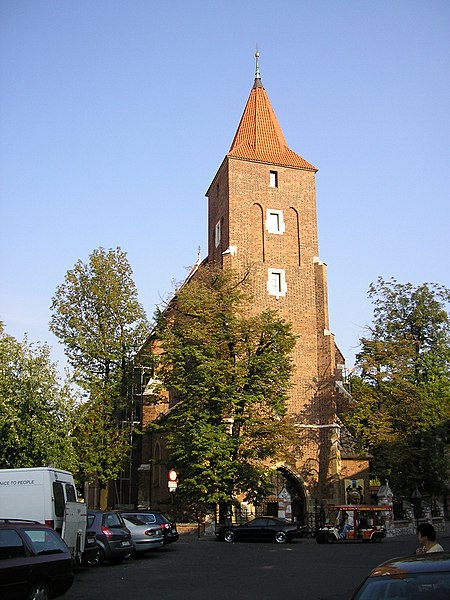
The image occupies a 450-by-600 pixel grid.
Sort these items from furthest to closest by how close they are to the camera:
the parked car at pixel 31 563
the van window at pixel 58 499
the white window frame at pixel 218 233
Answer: the white window frame at pixel 218 233 → the van window at pixel 58 499 → the parked car at pixel 31 563

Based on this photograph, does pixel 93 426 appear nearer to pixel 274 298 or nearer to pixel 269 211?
pixel 274 298

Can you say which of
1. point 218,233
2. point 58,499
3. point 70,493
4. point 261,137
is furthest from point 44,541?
point 261,137

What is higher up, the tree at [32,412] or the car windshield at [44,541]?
the tree at [32,412]

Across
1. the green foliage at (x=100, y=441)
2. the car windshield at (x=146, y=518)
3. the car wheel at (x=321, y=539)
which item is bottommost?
the car wheel at (x=321, y=539)

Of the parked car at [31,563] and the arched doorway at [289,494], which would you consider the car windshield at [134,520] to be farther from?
the arched doorway at [289,494]

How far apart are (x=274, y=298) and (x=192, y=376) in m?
9.11

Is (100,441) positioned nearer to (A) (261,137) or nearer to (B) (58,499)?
(B) (58,499)

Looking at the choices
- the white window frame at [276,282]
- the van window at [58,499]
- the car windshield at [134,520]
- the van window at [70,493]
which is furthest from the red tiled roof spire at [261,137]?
the van window at [58,499]

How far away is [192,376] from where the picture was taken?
31359mm

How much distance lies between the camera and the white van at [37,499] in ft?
49.4

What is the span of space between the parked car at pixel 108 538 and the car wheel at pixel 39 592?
25.3 feet

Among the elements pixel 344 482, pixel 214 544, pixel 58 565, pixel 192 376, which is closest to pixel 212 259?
pixel 192 376

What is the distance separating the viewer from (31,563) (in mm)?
10141

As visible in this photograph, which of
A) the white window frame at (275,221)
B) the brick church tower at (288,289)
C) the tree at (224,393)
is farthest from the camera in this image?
the white window frame at (275,221)
